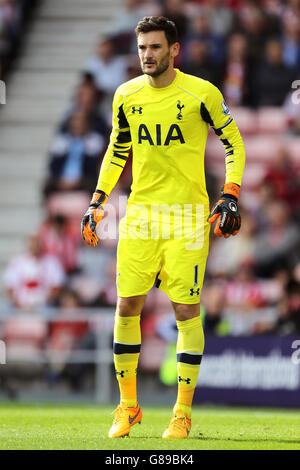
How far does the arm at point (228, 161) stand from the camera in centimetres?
622

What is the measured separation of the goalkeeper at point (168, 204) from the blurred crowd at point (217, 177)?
450 cm

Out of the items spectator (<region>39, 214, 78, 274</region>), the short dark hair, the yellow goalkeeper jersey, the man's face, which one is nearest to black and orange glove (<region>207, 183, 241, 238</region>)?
the yellow goalkeeper jersey

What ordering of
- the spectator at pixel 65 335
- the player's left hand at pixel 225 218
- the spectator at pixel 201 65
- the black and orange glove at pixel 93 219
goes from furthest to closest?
the spectator at pixel 201 65
the spectator at pixel 65 335
the black and orange glove at pixel 93 219
the player's left hand at pixel 225 218

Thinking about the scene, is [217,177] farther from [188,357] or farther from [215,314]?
[188,357]

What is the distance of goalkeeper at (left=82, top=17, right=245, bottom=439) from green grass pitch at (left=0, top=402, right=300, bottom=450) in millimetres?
273

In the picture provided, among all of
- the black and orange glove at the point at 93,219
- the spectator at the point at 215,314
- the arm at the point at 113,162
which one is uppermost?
the arm at the point at 113,162

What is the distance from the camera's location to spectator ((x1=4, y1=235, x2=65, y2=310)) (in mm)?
12430

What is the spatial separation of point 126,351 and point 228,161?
52.7 inches

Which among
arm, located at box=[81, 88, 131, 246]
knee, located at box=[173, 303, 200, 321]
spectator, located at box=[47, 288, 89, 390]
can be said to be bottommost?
spectator, located at box=[47, 288, 89, 390]

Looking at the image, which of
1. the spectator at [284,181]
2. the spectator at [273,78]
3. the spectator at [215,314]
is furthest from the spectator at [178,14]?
the spectator at [215,314]

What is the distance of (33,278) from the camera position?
12.5 metres

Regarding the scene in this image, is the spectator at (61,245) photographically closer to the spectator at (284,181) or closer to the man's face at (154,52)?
the spectator at (284,181)

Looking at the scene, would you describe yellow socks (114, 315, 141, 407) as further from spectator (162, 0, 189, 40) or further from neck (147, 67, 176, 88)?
spectator (162, 0, 189, 40)
